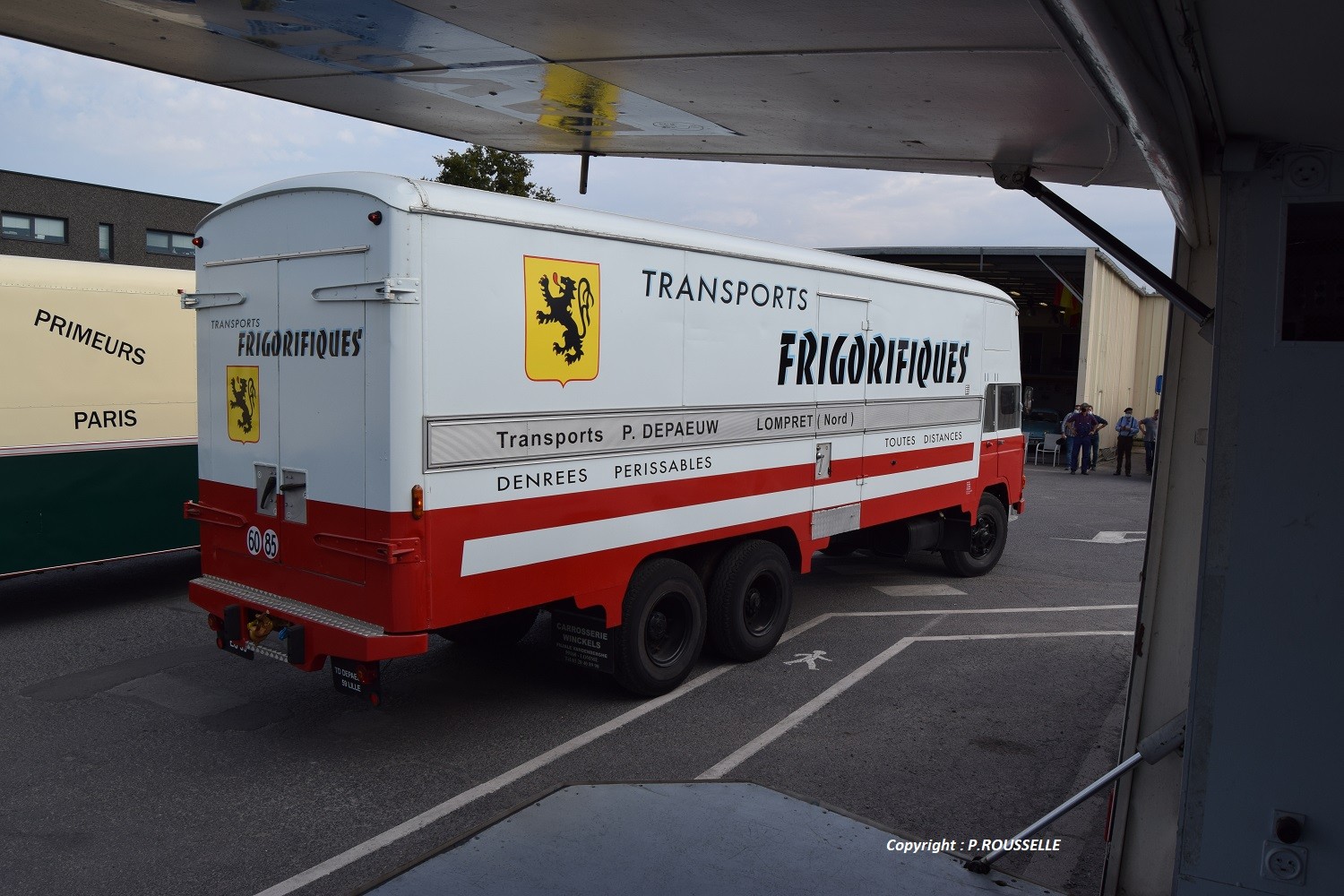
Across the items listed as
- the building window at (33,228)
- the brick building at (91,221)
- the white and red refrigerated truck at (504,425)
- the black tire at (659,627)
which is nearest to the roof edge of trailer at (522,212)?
the white and red refrigerated truck at (504,425)

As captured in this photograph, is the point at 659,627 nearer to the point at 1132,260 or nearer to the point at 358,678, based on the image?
the point at 358,678

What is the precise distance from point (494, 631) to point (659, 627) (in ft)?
5.00

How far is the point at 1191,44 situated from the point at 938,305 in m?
7.48

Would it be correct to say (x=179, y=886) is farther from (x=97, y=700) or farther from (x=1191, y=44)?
(x=1191, y=44)

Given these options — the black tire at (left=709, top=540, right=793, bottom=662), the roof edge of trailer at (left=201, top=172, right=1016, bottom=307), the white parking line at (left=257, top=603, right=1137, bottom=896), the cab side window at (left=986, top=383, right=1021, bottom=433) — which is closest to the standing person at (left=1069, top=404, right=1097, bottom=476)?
the cab side window at (left=986, top=383, right=1021, bottom=433)

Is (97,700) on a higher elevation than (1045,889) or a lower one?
lower

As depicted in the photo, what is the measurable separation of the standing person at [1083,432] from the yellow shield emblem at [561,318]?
67.4 ft

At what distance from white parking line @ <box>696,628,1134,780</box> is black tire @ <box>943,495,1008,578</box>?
7.08ft

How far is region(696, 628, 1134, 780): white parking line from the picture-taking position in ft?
19.6

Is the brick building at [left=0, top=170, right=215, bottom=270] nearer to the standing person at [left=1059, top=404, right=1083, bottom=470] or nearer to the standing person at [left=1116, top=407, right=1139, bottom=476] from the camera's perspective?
the standing person at [left=1059, top=404, right=1083, bottom=470]

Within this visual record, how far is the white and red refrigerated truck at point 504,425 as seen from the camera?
17.8 ft

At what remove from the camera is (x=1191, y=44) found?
7.95ft

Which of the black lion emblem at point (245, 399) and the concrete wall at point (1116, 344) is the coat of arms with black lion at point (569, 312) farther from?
the concrete wall at point (1116, 344)

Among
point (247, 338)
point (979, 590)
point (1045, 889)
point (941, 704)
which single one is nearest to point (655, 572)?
Result: point (941, 704)
